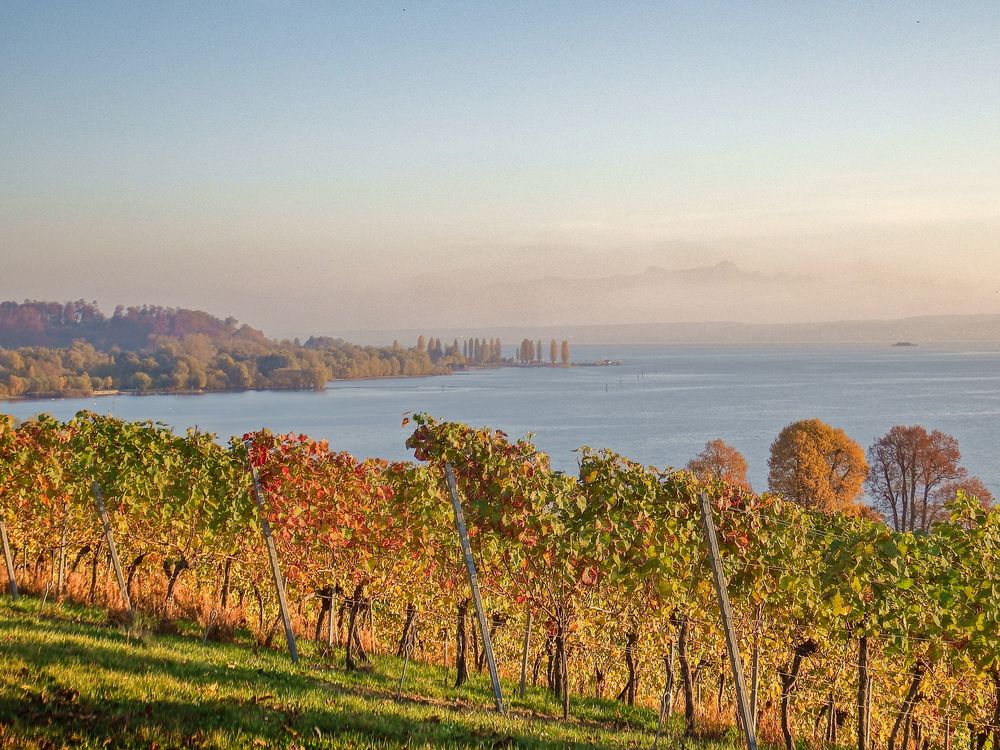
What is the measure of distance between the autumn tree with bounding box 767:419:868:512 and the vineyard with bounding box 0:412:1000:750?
40947 millimetres

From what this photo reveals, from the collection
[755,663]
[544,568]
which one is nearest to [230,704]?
[544,568]

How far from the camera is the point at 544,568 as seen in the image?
893cm

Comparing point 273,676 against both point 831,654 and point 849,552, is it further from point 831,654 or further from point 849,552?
point 831,654

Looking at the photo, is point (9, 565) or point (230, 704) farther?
point (9, 565)

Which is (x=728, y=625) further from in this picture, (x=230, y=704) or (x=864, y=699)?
(x=230, y=704)

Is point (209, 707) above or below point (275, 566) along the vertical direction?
below

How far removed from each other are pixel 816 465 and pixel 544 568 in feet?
151

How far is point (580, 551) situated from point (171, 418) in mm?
130361

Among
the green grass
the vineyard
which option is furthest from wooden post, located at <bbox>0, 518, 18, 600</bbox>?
the green grass

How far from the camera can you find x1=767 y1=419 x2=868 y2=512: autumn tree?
50531 mm

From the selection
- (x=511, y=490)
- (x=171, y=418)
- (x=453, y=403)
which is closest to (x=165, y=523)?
(x=511, y=490)

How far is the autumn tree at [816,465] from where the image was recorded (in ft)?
166

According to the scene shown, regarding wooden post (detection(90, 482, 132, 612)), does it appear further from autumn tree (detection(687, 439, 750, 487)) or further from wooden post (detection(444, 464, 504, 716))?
autumn tree (detection(687, 439, 750, 487))

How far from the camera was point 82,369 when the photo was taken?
173 meters
